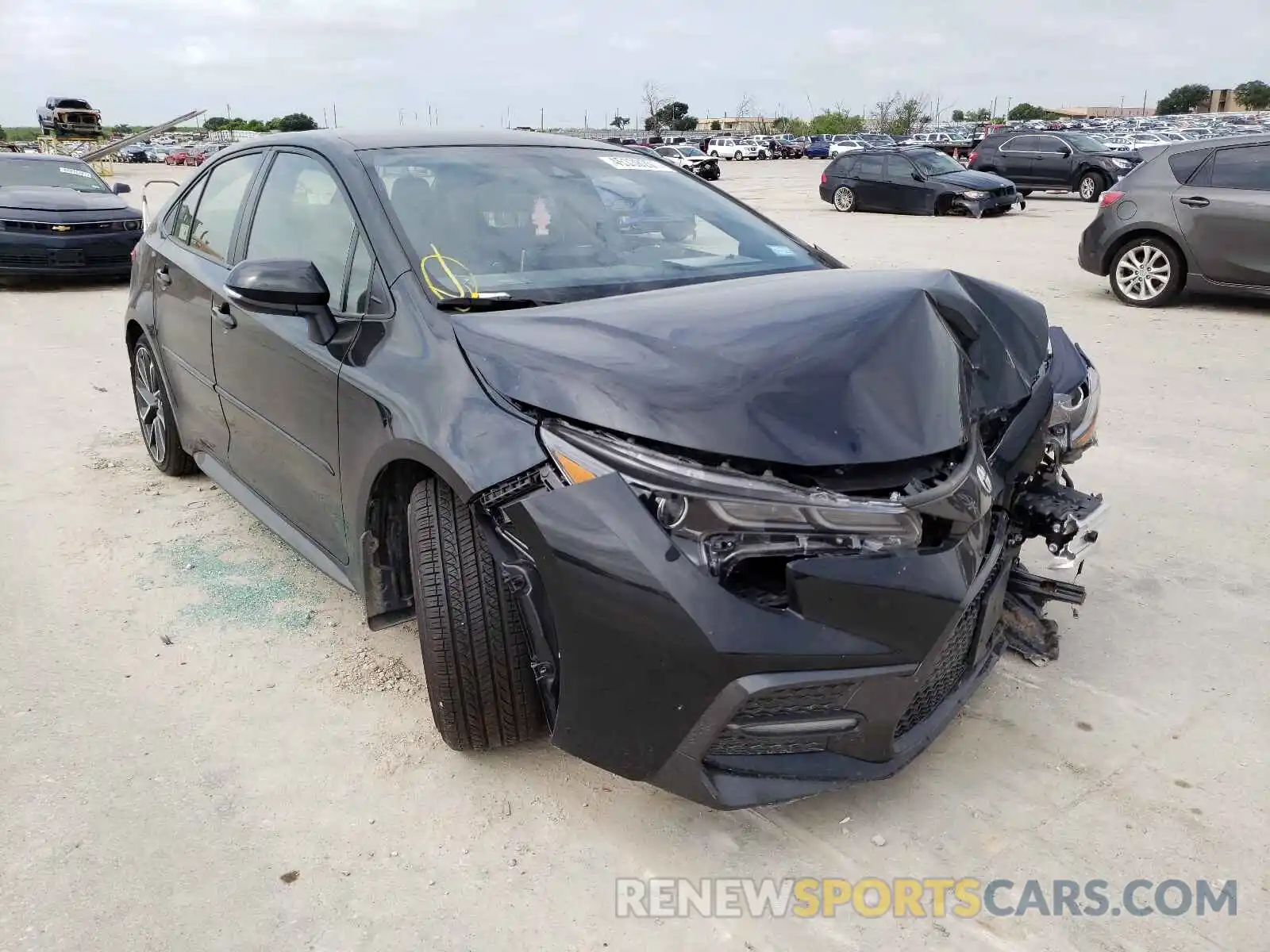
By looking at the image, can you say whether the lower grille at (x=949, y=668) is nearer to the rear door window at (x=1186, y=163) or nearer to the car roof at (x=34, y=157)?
the rear door window at (x=1186, y=163)

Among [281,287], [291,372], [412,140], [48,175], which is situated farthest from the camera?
[48,175]

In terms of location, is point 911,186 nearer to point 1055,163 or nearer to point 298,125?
point 1055,163

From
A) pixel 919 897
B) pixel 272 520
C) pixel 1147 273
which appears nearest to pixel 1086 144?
pixel 1147 273

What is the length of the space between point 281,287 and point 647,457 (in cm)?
130

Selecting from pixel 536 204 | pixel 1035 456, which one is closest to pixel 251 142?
pixel 536 204

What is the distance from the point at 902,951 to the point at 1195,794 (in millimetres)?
1003

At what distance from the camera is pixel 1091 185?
72.2ft

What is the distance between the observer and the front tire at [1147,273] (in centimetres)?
890

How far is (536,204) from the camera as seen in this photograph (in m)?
3.11

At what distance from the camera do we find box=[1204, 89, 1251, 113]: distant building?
292 feet

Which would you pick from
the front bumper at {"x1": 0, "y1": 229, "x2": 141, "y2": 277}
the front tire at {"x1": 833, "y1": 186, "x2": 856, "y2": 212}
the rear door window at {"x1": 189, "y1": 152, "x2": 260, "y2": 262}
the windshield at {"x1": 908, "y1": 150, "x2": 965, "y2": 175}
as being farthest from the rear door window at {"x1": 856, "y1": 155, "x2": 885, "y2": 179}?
the rear door window at {"x1": 189, "y1": 152, "x2": 260, "y2": 262}

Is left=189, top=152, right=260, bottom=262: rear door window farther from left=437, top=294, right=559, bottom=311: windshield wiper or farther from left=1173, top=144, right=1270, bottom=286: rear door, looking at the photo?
left=1173, top=144, right=1270, bottom=286: rear door

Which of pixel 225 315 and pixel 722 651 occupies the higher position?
pixel 225 315

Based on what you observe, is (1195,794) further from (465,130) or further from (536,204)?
(465,130)
